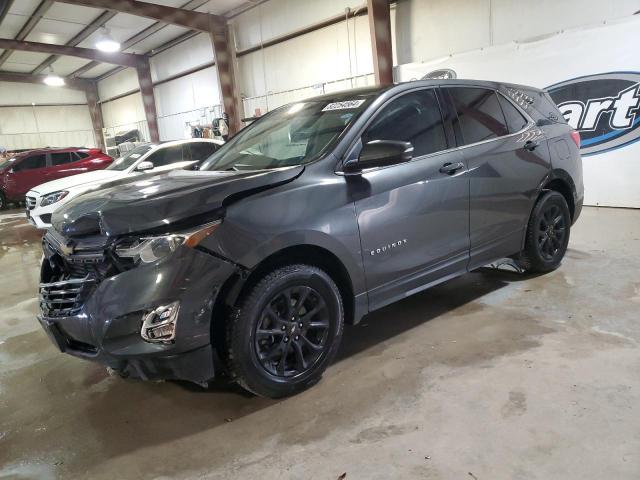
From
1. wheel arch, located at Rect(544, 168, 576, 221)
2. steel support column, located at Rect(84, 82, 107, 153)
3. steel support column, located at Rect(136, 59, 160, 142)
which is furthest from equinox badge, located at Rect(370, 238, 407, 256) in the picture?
steel support column, located at Rect(84, 82, 107, 153)

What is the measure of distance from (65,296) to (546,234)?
11.2 ft

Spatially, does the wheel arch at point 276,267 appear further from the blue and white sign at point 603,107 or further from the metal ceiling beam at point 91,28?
the metal ceiling beam at point 91,28

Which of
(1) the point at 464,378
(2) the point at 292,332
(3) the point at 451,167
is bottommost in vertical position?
(1) the point at 464,378

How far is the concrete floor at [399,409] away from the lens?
6.25ft

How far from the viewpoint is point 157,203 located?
215 cm

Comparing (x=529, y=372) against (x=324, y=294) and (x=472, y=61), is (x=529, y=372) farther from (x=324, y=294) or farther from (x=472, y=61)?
(x=472, y=61)

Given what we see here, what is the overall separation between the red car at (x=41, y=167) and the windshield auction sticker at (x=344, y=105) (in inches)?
443

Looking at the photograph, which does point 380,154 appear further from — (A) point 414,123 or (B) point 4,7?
(B) point 4,7

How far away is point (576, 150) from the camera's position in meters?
3.98

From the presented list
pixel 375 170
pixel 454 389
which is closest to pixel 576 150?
pixel 375 170

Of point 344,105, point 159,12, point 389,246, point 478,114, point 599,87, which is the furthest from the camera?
point 159,12

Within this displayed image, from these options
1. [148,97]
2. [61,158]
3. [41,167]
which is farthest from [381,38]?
[148,97]

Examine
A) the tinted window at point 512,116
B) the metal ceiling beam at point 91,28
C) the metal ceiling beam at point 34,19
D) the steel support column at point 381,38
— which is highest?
the metal ceiling beam at point 34,19

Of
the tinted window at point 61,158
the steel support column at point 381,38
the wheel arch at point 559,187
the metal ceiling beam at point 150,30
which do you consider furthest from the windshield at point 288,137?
the tinted window at point 61,158
